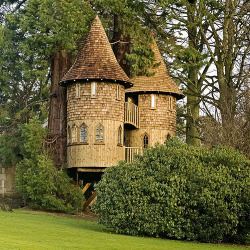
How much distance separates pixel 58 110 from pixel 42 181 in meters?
5.28

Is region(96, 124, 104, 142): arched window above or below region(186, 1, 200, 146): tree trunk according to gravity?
below

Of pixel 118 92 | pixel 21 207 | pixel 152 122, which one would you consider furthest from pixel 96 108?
pixel 21 207

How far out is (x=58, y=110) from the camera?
125 ft

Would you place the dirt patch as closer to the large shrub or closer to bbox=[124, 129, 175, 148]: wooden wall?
bbox=[124, 129, 175, 148]: wooden wall

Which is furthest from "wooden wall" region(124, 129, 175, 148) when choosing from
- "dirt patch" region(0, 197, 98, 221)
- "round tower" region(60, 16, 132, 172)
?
"dirt patch" region(0, 197, 98, 221)

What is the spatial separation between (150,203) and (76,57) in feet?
58.1

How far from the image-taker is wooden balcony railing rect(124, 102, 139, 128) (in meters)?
37.8

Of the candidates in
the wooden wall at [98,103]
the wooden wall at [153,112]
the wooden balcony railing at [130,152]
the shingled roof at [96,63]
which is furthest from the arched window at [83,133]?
the wooden wall at [153,112]

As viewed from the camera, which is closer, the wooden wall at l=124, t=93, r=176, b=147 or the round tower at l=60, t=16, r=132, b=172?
the round tower at l=60, t=16, r=132, b=172

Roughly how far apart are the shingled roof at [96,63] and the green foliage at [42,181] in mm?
3581

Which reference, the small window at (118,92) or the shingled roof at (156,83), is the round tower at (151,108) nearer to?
the shingled roof at (156,83)

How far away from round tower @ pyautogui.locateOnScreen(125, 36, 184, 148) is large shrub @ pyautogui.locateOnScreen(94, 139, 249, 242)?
45.5ft

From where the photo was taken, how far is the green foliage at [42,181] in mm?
34875

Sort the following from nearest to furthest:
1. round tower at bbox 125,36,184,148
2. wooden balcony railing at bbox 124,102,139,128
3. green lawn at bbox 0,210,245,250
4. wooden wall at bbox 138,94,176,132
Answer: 1. green lawn at bbox 0,210,245,250
2. wooden balcony railing at bbox 124,102,139,128
3. round tower at bbox 125,36,184,148
4. wooden wall at bbox 138,94,176,132
